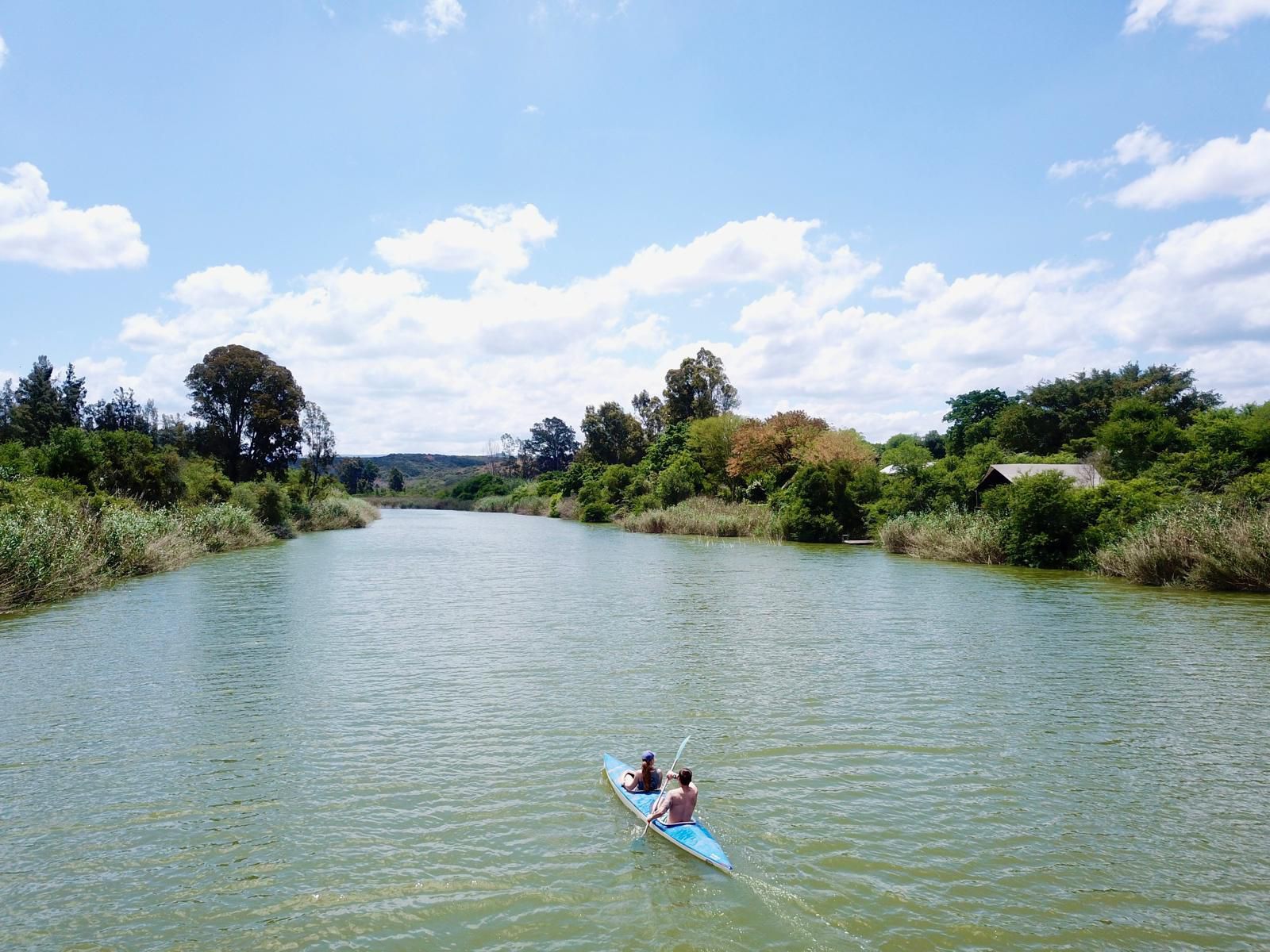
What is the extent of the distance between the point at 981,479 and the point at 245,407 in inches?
2091

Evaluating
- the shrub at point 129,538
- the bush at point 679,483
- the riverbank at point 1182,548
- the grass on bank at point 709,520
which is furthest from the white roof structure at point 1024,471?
the shrub at point 129,538

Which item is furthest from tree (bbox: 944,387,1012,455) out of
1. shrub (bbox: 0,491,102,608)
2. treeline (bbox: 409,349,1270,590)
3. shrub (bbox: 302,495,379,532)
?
shrub (bbox: 0,491,102,608)

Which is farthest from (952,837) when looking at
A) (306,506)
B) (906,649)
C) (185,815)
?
(306,506)

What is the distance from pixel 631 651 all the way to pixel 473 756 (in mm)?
6631

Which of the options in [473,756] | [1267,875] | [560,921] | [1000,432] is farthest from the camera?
[1000,432]

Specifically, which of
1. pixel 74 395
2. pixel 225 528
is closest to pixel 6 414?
pixel 74 395

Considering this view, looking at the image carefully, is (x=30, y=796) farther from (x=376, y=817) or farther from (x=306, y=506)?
(x=306, y=506)

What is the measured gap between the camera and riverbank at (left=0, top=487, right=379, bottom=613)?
20.9 metres

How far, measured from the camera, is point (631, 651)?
648 inches

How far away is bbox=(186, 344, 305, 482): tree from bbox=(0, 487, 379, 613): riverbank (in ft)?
69.8

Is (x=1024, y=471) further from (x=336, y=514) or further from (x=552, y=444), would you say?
(x=552, y=444)

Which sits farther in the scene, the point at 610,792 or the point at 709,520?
the point at 709,520

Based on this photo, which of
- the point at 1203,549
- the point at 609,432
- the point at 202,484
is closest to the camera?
the point at 1203,549

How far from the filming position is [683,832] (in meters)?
7.64
